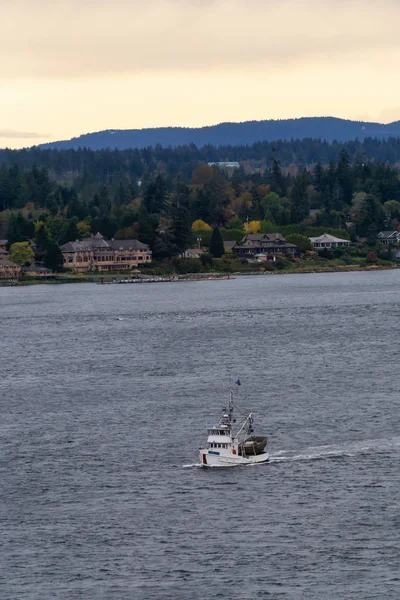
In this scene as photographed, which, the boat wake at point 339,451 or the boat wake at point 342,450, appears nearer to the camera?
the boat wake at point 339,451

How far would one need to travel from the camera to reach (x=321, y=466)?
58125mm

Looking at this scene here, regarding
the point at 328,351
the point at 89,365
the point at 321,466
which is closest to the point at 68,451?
the point at 321,466

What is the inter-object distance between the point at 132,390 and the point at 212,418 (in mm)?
15624

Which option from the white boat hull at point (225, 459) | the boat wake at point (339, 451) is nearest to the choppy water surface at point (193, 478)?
the boat wake at point (339, 451)

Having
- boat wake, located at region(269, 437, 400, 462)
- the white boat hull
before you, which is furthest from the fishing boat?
boat wake, located at region(269, 437, 400, 462)

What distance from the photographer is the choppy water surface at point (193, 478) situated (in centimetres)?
4397

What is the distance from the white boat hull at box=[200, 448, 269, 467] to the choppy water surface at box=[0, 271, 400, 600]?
0.73 m

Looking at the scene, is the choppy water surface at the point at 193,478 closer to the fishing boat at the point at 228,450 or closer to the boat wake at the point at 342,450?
the boat wake at the point at 342,450

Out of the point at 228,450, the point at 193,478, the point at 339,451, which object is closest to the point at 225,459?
the point at 228,450

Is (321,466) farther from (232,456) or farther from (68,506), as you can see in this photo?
(68,506)

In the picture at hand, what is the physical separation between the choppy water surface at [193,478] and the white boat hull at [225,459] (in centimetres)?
73

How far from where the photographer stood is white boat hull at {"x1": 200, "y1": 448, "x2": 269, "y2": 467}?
58438 mm

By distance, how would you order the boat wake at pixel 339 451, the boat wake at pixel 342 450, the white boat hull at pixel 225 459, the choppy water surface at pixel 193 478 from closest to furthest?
1. the choppy water surface at pixel 193 478
2. the white boat hull at pixel 225 459
3. the boat wake at pixel 339 451
4. the boat wake at pixel 342 450

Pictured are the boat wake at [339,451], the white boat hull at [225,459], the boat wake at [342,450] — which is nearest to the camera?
the white boat hull at [225,459]
